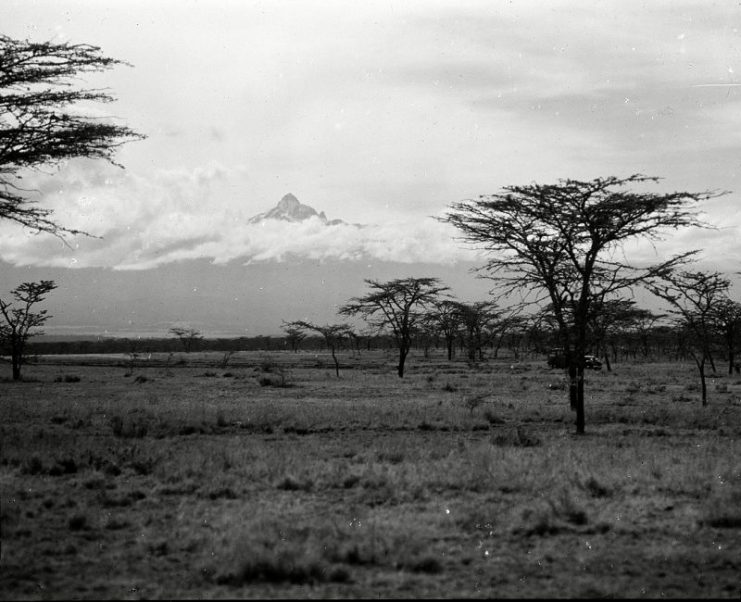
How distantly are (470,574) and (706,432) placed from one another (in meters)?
14.2

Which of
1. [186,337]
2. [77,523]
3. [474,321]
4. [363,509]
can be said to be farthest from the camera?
[186,337]

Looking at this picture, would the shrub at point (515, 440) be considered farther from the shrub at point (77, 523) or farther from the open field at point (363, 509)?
the shrub at point (77, 523)

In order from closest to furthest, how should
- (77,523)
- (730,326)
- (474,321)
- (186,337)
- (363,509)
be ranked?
(77,523)
(363,509)
(730,326)
(474,321)
(186,337)

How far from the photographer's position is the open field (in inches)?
270

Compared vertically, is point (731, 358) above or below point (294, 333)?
below

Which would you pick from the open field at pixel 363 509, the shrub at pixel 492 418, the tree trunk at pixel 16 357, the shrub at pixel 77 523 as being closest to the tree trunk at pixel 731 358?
the open field at pixel 363 509

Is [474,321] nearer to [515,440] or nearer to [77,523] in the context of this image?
[515,440]

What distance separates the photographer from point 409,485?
1077cm

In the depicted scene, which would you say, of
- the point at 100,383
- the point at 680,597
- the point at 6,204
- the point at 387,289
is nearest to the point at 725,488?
the point at 680,597

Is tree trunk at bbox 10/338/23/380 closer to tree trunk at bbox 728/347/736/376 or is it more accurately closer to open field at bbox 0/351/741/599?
open field at bbox 0/351/741/599

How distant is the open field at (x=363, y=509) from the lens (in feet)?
22.5

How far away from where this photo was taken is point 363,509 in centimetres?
956

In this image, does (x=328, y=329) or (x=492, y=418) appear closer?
(x=492, y=418)

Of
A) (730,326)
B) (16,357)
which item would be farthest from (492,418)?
(16,357)
